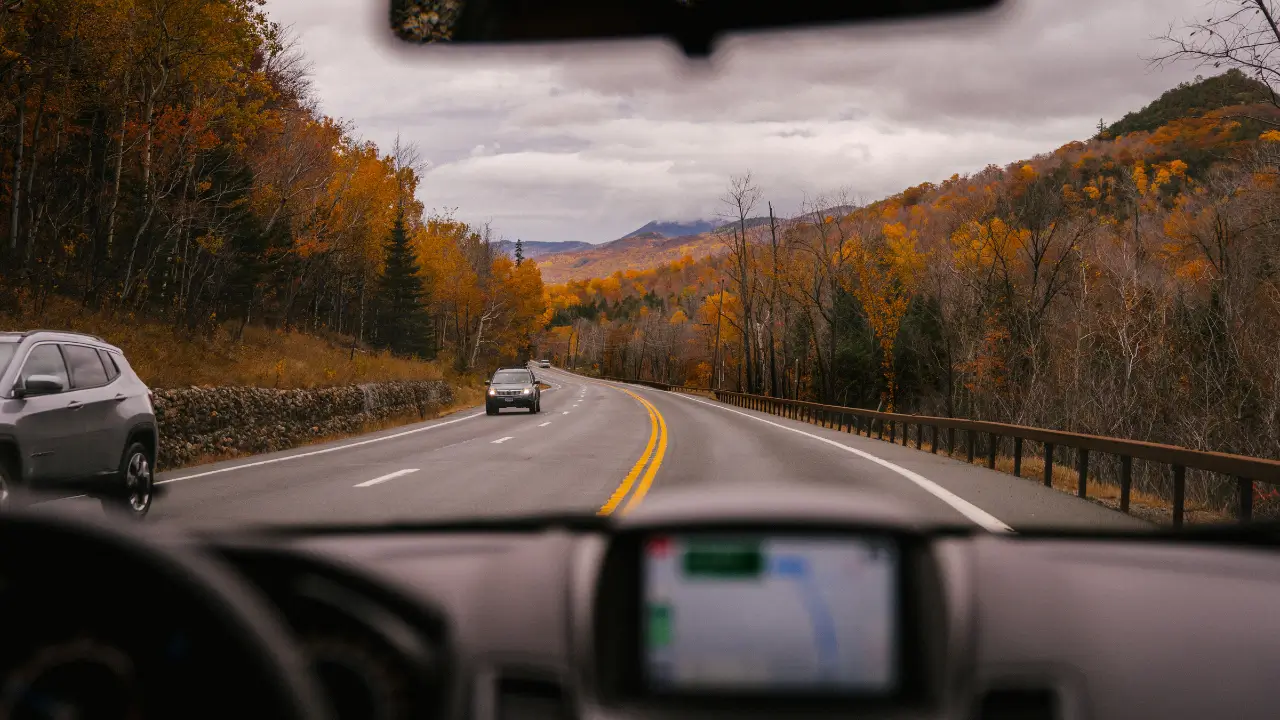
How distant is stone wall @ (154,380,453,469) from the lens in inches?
622

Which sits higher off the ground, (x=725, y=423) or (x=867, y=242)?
(x=867, y=242)

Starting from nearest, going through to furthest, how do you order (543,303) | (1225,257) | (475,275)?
(1225,257)
(475,275)
(543,303)

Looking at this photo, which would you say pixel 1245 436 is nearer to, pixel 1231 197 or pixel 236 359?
pixel 1231 197

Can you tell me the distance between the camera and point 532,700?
250 cm

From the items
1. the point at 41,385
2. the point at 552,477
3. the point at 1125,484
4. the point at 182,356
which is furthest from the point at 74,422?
the point at 182,356

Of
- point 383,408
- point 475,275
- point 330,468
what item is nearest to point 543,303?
point 475,275

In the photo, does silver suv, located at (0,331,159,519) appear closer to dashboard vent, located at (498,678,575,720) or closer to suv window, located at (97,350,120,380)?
suv window, located at (97,350,120,380)

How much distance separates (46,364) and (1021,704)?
28.7 ft

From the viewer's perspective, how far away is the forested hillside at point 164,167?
2488cm

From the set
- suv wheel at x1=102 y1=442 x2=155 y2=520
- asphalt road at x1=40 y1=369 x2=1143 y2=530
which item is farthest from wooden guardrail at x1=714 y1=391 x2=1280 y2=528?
suv wheel at x1=102 y1=442 x2=155 y2=520

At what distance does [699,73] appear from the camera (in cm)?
291

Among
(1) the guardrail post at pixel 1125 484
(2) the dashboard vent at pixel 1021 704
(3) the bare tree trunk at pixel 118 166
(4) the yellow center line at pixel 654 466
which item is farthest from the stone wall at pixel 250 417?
(2) the dashboard vent at pixel 1021 704

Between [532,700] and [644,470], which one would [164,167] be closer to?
[644,470]

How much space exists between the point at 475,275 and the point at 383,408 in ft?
185
